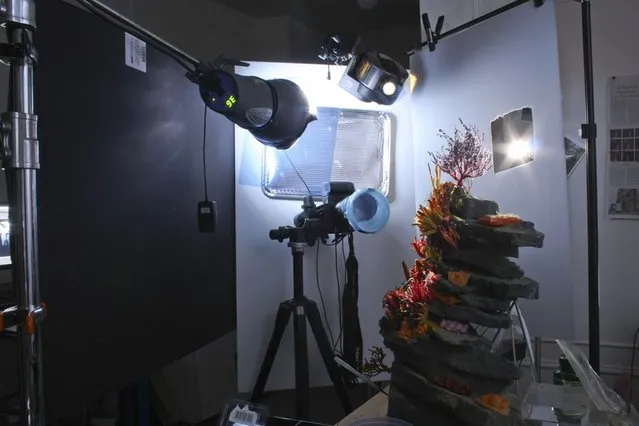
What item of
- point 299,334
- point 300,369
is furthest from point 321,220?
point 300,369

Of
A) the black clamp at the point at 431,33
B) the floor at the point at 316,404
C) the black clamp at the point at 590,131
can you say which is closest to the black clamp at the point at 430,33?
the black clamp at the point at 431,33

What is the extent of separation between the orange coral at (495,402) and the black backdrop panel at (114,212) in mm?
948

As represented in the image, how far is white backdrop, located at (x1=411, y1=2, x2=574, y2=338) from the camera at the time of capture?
1269mm

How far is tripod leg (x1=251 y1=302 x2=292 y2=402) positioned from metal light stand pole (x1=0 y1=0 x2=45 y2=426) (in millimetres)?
898

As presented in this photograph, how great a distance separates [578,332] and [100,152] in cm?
161

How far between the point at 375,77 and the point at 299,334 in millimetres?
946

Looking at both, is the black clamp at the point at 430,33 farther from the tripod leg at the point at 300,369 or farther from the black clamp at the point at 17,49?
the black clamp at the point at 17,49

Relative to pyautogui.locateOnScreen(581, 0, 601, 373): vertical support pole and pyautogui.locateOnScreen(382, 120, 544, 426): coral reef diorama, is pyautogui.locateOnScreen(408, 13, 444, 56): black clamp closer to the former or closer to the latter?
pyautogui.locateOnScreen(581, 0, 601, 373): vertical support pole

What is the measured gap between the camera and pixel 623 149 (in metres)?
1.49

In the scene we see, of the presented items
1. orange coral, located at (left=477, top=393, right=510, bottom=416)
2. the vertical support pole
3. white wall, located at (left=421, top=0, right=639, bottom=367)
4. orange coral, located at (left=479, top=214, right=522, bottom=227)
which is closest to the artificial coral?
orange coral, located at (left=479, top=214, right=522, bottom=227)

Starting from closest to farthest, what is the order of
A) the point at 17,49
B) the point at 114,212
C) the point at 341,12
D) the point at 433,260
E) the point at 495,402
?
1. the point at 17,49
2. the point at 495,402
3. the point at 433,260
4. the point at 114,212
5. the point at 341,12

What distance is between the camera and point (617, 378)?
4.87 ft

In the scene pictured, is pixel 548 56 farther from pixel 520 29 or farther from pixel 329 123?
pixel 329 123

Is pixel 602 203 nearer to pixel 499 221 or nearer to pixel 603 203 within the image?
pixel 603 203
